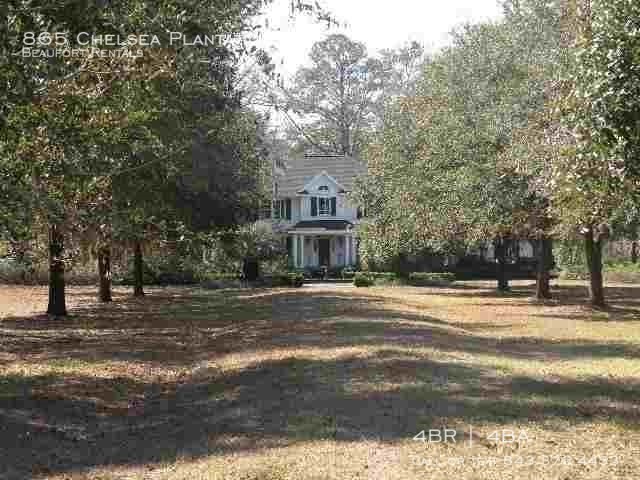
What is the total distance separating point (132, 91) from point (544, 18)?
17945 millimetres

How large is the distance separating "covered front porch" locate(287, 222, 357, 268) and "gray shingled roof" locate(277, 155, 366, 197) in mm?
3009

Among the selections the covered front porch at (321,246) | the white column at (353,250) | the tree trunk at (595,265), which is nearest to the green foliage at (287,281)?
the covered front porch at (321,246)

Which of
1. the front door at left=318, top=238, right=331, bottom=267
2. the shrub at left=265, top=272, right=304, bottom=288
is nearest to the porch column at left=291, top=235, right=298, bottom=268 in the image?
the front door at left=318, top=238, right=331, bottom=267

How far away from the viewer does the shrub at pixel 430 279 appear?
157 ft

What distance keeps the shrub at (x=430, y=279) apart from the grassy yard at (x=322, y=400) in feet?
83.6

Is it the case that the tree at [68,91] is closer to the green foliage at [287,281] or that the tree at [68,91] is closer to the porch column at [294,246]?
the green foliage at [287,281]

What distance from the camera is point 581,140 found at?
A: 1194 cm

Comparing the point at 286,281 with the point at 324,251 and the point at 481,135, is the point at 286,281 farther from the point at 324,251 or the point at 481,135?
the point at 481,135

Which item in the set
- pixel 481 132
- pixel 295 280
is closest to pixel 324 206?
pixel 295 280

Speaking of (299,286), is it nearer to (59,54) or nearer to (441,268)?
(441,268)

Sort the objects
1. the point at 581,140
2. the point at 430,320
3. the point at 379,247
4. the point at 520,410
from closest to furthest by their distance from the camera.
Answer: the point at 520,410, the point at 581,140, the point at 430,320, the point at 379,247

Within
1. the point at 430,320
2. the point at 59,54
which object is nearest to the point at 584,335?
the point at 430,320

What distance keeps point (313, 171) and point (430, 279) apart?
1501 centimetres

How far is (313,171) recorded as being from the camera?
59.7 m
